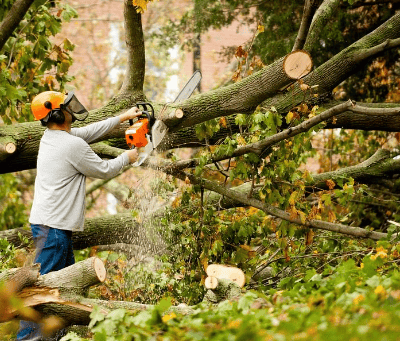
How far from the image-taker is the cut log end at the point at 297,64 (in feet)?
18.0

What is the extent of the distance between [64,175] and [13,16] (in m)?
1.90

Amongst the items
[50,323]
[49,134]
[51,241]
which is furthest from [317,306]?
[49,134]

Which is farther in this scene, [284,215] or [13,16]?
[13,16]

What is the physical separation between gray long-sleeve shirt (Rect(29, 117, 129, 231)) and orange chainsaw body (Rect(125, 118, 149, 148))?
18cm

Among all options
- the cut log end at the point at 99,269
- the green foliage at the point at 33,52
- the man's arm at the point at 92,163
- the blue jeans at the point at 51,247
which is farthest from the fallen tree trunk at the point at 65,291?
the green foliage at the point at 33,52

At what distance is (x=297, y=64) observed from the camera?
18.2 ft

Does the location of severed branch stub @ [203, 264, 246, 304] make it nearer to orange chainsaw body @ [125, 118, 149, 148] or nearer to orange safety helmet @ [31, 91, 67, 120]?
orange chainsaw body @ [125, 118, 149, 148]

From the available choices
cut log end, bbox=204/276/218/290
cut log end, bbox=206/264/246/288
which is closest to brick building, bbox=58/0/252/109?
cut log end, bbox=206/264/246/288

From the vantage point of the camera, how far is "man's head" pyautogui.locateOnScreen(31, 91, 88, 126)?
505cm

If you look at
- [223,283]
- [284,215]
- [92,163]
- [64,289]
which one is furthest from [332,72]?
[64,289]

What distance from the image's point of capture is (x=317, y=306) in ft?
10.3

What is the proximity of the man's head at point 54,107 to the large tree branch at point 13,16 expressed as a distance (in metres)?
1.39

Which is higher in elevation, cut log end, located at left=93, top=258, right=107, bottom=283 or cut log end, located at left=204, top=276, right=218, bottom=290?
cut log end, located at left=93, top=258, right=107, bottom=283

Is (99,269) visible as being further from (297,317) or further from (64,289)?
(297,317)
